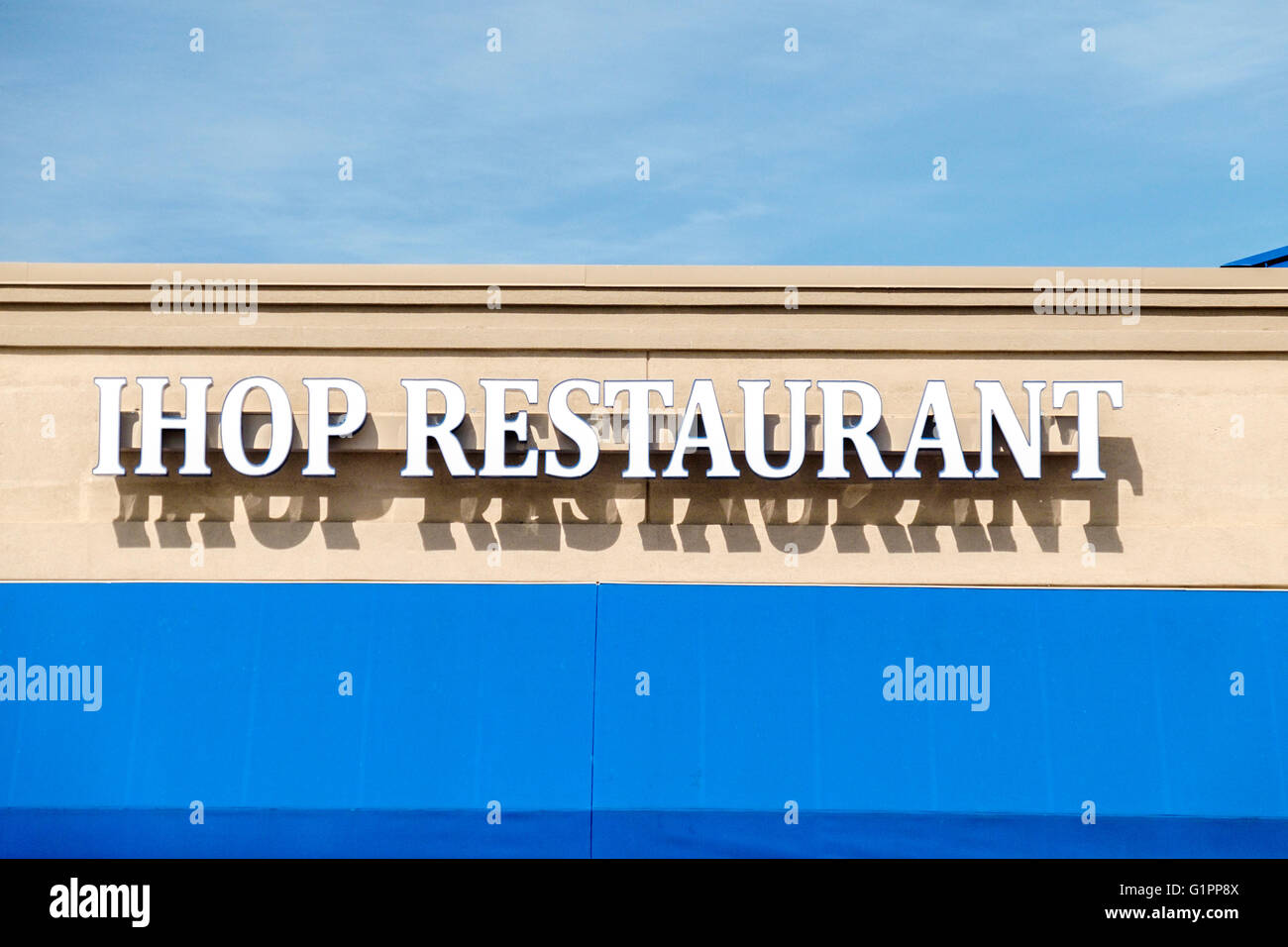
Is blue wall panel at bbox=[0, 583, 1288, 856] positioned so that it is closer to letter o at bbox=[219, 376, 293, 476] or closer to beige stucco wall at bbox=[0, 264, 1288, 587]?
beige stucco wall at bbox=[0, 264, 1288, 587]

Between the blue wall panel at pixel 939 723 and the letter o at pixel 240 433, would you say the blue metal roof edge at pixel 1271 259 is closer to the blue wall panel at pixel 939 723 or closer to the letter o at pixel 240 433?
the blue wall panel at pixel 939 723

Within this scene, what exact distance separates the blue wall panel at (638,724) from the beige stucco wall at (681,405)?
0.54 m

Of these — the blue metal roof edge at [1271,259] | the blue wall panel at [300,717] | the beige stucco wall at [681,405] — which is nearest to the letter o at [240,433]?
the beige stucco wall at [681,405]

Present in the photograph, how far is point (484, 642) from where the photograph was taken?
10.2 meters

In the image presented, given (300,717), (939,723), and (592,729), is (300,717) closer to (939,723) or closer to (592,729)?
(592,729)

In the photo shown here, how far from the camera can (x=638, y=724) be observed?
10.0 m

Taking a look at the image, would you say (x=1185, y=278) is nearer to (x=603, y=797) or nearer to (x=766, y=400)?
(x=766, y=400)

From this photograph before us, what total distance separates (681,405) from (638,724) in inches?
115

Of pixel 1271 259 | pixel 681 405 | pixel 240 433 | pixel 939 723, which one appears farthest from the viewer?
pixel 1271 259

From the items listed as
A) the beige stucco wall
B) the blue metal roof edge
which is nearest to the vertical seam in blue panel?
the beige stucco wall

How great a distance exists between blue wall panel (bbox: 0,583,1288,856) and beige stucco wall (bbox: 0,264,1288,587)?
541mm

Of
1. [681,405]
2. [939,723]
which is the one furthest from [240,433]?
[939,723]

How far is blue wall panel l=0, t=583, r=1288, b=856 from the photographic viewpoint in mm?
9742
